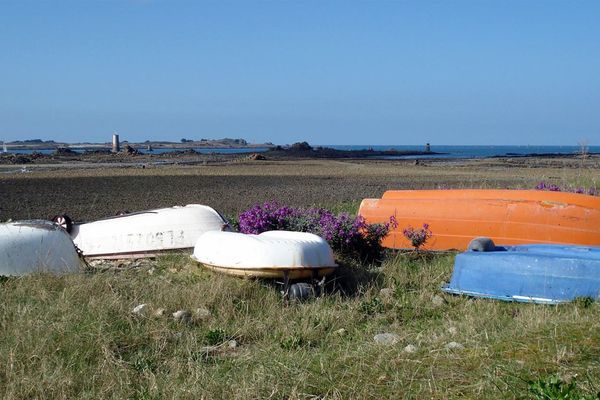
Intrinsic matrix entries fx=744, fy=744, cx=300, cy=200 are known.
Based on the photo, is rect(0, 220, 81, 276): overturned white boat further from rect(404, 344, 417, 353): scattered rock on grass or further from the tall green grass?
rect(404, 344, 417, 353): scattered rock on grass

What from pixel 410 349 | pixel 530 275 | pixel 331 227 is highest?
pixel 331 227

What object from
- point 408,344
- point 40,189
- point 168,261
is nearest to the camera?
point 408,344

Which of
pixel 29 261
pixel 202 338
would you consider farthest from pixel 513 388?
pixel 29 261

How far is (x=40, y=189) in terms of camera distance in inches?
740

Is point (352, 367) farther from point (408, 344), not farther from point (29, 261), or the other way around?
point (29, 261)

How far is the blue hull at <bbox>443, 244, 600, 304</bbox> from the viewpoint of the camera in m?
6.80

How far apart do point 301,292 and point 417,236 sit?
8.92ft

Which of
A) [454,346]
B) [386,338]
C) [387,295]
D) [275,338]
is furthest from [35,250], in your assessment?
[454,346]

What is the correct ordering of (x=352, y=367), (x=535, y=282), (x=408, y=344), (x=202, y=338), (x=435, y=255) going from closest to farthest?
(x=352, y=367) → (x=408, y=344) → (x=202, y=338) → (x=535, y=282) → (x=435, y=255)

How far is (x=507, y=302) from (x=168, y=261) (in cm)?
399

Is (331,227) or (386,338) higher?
(331,227)

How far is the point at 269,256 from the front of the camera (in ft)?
24.0

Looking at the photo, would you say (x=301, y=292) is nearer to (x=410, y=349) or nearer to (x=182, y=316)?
(x=182, y=316)

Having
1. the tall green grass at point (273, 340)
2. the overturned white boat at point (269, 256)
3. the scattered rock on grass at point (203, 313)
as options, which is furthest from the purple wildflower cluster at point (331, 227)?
the scattered rock on grass at point (203, 313)
